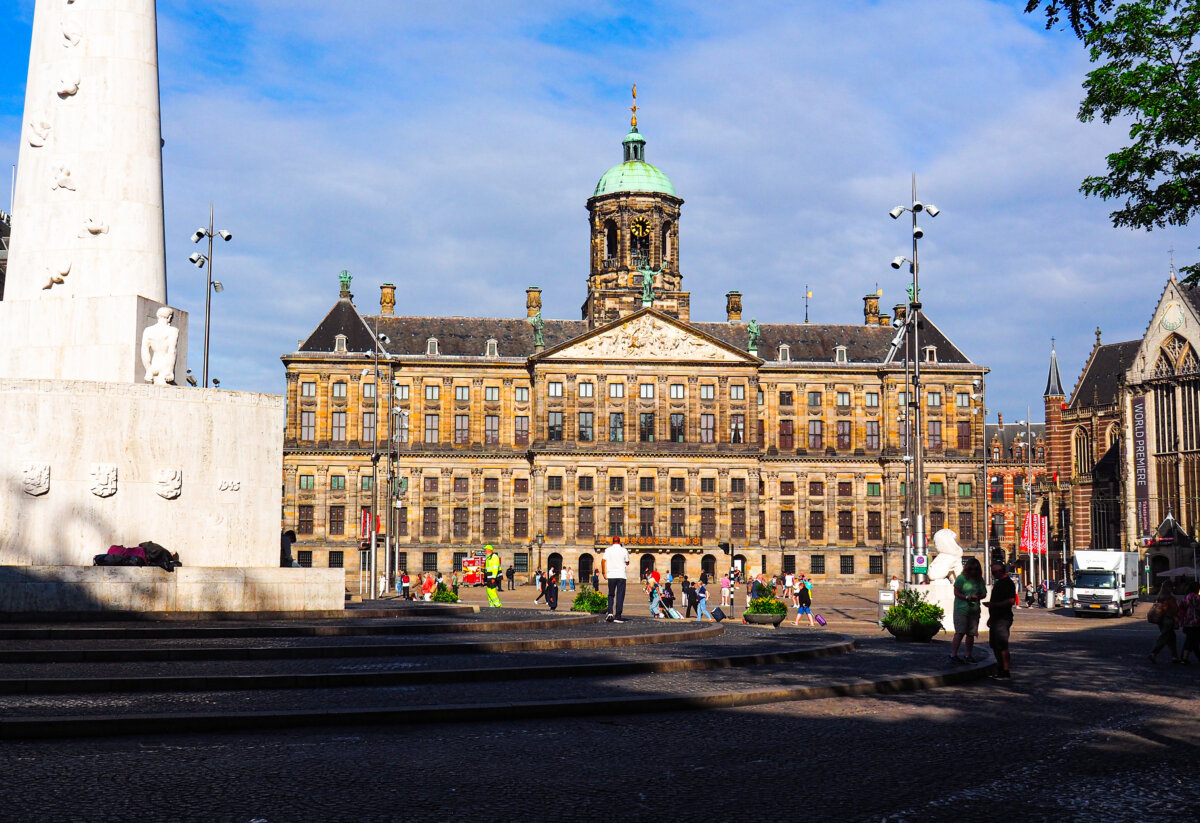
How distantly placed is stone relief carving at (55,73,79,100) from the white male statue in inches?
150

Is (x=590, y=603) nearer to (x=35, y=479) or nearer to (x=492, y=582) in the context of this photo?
(x=492, y=582)

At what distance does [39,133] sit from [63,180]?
887mm

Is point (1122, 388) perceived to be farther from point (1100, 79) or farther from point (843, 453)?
point (1100, 79)

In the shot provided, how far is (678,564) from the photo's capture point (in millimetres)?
79875

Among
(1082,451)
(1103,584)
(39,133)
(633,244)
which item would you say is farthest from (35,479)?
(1082,451)

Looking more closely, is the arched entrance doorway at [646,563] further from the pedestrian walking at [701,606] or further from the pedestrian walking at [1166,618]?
the pedestrian walking at [1166,618]

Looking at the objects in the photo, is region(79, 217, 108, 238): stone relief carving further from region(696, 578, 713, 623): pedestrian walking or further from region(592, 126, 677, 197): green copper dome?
region(592, 126, 677, 197): green copper dome

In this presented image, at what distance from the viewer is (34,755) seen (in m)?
9.06

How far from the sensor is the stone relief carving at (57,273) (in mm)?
19078

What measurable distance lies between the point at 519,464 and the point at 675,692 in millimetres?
68414

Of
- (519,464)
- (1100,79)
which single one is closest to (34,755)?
(1100,79)

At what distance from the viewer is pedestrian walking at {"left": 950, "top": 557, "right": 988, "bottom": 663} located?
16594 mm

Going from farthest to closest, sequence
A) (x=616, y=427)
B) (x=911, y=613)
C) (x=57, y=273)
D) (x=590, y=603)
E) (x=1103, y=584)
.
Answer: (x=616, y=427) < (x=1103, y=584) < (x=590, y=603) < (x=911, y=613) < (x=57, y=273)

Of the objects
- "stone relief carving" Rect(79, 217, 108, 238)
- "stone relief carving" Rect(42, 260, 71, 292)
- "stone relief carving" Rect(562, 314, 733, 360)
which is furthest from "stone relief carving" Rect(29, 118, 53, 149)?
"stone relief carving" Rect(562, 314, 733, 360)
